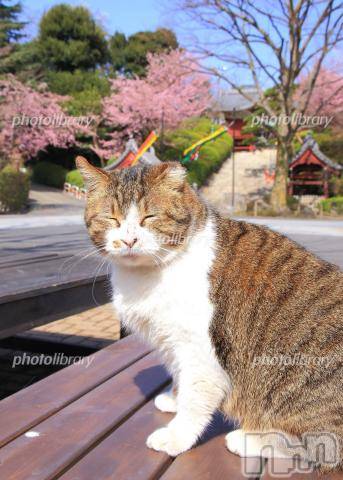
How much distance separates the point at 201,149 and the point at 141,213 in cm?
2841

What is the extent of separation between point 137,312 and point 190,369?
0.82 ft

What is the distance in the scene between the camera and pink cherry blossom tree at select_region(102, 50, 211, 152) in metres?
26.0

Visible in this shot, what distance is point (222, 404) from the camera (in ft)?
4.96

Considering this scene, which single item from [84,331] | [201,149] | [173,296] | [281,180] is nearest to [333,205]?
[281,180]

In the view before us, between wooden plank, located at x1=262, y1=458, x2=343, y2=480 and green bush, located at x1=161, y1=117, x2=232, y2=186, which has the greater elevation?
green bush, located at x1=161, y1=117, x2=232, y2=186

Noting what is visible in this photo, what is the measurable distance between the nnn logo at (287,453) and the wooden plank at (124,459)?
0.25 meters

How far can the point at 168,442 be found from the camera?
1381 millimetres

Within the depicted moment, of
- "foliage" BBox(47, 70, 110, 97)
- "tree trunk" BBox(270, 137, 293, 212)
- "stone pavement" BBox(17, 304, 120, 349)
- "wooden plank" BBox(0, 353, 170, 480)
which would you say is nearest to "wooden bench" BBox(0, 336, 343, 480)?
"wooden plank" BBox(0, 353, 170, 480)

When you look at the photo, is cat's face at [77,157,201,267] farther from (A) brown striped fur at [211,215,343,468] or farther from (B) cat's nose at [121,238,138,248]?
(A) brown striped fur at [211,215,343,468]

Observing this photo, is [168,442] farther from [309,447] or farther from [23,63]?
[23,63]

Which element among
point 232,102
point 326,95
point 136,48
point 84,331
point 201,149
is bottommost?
point 84,331

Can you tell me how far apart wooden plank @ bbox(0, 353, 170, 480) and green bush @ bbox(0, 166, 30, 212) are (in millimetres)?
16223

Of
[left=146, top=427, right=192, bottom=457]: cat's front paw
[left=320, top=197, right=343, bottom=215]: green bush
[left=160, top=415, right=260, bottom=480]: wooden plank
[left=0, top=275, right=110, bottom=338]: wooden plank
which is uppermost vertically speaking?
[left=0, top=275, right=110, bottom=338]: wooden plank

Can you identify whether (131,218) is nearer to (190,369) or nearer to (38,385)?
(190,369)
